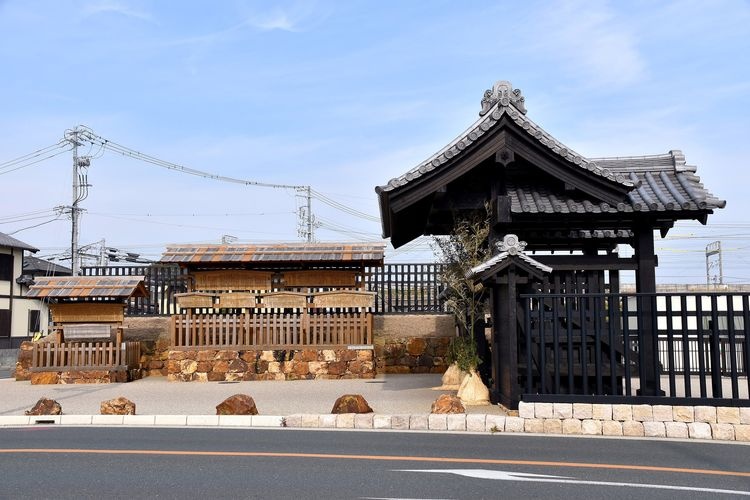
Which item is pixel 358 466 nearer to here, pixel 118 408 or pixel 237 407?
pixel 237 407

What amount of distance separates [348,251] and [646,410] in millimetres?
10747

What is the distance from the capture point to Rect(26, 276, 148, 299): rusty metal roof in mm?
18953

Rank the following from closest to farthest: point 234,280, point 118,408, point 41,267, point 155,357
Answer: point 118,408 < point 234,280 < point 155,357 < point 41,267

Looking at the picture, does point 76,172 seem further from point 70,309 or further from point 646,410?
point 646,410

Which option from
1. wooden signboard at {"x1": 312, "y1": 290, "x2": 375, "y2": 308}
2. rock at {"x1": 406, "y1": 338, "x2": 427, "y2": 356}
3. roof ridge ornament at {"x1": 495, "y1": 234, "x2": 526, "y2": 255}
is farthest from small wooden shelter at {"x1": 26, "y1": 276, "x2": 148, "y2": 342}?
roof ridge ornament at {"x1": 495, "y1": 234, "x2": 526, "y2": 255}

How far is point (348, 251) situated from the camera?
766 inches

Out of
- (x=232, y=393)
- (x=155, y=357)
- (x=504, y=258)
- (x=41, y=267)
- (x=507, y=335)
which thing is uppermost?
(x=41, y=267)

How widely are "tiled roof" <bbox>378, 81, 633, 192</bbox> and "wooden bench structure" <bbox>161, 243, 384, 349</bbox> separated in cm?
715

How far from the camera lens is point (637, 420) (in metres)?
10.2

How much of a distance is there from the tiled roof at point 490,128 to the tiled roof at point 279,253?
22.5ft

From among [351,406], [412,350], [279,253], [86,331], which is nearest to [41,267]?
[86,331]

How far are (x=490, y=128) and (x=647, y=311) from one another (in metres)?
4.04

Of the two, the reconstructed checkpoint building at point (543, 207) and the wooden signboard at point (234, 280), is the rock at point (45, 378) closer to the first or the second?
the wooden signboard at point (234, 280)

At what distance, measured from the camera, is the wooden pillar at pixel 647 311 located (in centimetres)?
1086
